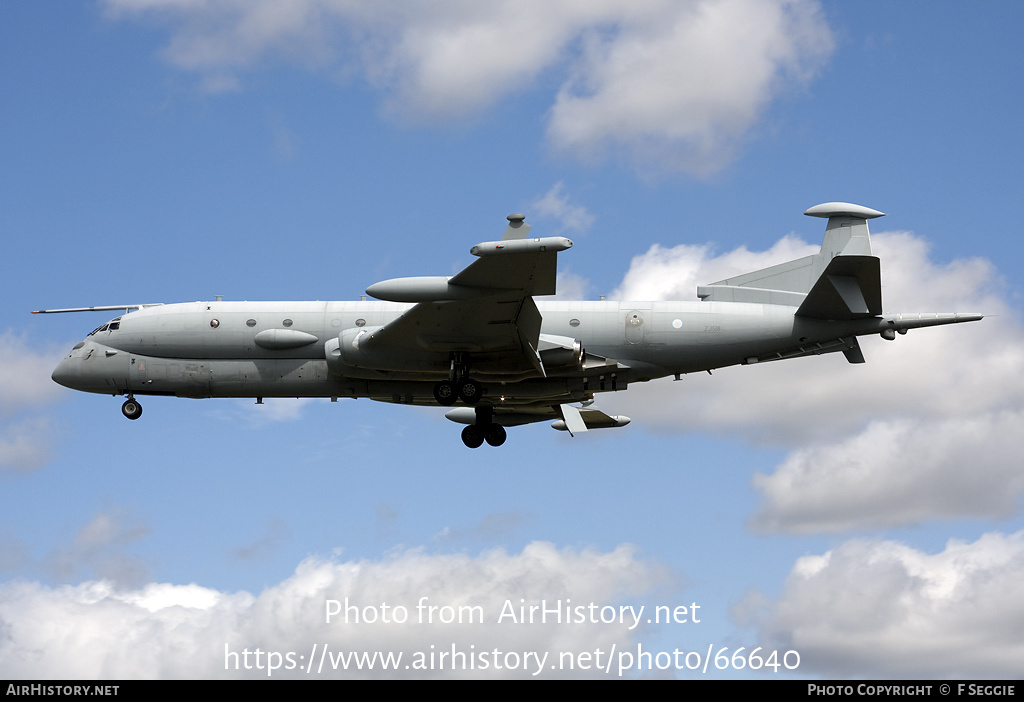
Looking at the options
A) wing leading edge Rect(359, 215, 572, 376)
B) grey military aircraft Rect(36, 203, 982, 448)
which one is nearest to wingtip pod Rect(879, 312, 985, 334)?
grey military aircraft Rect(36, 203, 982, 448)

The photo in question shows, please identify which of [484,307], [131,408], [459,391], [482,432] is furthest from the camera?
[482,432]

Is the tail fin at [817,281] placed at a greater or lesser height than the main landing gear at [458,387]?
greater

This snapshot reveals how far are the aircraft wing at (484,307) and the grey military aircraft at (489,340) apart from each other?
68 mm

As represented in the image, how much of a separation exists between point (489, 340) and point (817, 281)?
981 cm

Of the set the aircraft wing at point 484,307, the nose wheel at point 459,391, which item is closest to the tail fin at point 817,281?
the aircraft wing at point 484,307

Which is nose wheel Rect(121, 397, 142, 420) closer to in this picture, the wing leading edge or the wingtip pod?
the wing leading edge

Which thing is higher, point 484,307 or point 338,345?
point 338,345

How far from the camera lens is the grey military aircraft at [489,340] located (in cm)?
3434

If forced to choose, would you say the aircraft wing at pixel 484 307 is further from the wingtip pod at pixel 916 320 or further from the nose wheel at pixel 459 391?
the wingtip pod at pixel 916 320

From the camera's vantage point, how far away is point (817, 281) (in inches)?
1362

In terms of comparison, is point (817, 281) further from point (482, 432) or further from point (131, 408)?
point (131, 408)

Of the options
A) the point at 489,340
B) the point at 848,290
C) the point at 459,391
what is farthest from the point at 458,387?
the point at 848,290

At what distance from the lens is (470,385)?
35.2 metres

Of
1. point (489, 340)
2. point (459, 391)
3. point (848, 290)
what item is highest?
point (848, 290)
